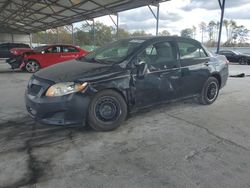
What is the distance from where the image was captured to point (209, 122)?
4.55 metres

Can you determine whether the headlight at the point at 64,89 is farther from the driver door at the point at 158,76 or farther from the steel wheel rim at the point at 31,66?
the steel wheel rim at the point at 31,66

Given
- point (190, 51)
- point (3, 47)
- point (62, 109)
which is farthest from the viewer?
point (3, 47)

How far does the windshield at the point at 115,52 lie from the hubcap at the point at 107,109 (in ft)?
2.31

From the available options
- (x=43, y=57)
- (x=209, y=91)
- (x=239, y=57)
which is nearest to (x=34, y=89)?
(x=209, y=91)

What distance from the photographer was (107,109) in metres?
4.06

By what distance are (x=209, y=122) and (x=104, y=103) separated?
6.31ft

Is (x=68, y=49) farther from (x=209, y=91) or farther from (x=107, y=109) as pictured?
(x=107, y=109)

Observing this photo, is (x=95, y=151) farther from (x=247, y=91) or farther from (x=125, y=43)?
(x=247, y=91)

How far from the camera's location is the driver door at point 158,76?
435 cm

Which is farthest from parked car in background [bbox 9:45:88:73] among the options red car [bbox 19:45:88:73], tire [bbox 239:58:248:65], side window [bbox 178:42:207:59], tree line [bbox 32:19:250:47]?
tree line [bbox 32:19:250:47]

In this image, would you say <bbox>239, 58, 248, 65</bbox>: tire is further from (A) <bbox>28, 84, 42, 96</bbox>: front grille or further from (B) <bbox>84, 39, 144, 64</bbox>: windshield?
(A) <bbox>28, 84, 42, 96</bbox>: front grille

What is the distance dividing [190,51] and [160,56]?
93cm

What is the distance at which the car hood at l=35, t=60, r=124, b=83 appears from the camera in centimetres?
381

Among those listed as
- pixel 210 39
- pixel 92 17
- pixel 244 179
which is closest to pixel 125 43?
pixel 244 179
